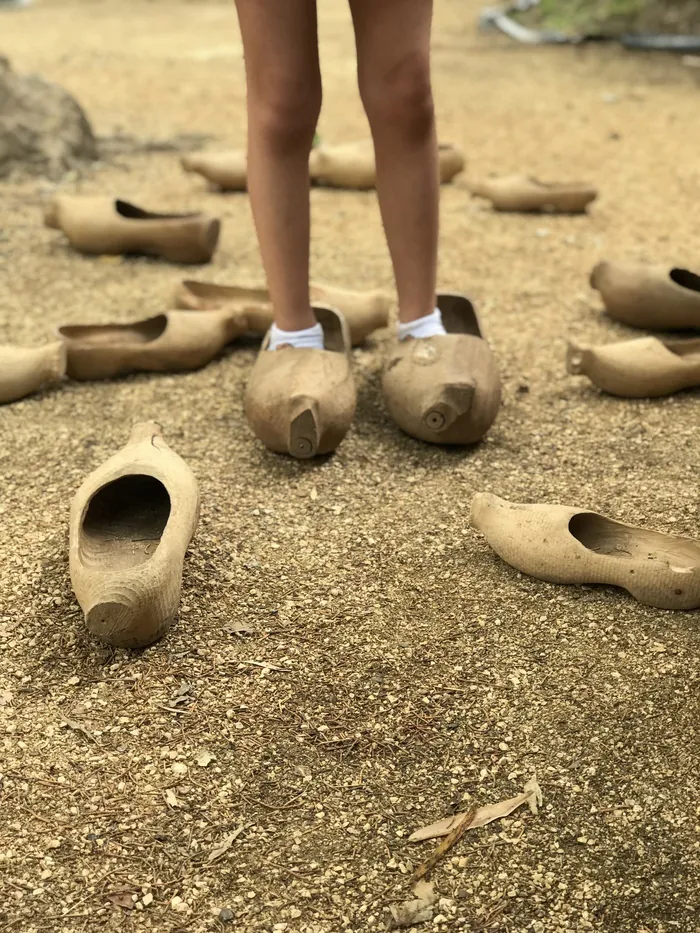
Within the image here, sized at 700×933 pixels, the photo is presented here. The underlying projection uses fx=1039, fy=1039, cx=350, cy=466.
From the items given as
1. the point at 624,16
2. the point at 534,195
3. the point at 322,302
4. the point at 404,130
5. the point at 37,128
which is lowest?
the point at 624,16

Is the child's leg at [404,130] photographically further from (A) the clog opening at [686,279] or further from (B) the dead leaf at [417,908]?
(B) the dead leaf at [417,908]

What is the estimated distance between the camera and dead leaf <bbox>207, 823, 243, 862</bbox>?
132 cm

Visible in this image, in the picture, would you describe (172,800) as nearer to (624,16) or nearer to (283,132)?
(283,132)

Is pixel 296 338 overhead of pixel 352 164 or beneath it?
overhead

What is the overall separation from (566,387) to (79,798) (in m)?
1.57

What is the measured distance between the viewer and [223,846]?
1330mm

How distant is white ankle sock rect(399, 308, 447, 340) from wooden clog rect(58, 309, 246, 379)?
53 centimetres

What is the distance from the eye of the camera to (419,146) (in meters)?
2.10

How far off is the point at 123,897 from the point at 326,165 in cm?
314

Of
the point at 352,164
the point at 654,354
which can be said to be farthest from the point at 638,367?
the point at 352,164

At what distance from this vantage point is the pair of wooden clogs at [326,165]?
3908 millimetres

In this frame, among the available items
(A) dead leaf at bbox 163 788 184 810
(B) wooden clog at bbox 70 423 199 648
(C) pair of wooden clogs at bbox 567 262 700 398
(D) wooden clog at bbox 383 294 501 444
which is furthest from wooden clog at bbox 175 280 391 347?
(A) dead leaf at bbox 163 788 184 810

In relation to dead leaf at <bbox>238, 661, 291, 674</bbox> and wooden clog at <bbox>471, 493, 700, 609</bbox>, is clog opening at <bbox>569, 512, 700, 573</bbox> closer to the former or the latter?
wooden clog at <bbox>471, 493, 700, 609</bbox>

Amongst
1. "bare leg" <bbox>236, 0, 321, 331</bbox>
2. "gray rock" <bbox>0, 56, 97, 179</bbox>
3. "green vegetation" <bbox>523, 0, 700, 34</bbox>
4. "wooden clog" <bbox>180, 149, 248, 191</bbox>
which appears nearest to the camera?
"bare leg" <bbox>236, 0, 321, 331</bbox>
